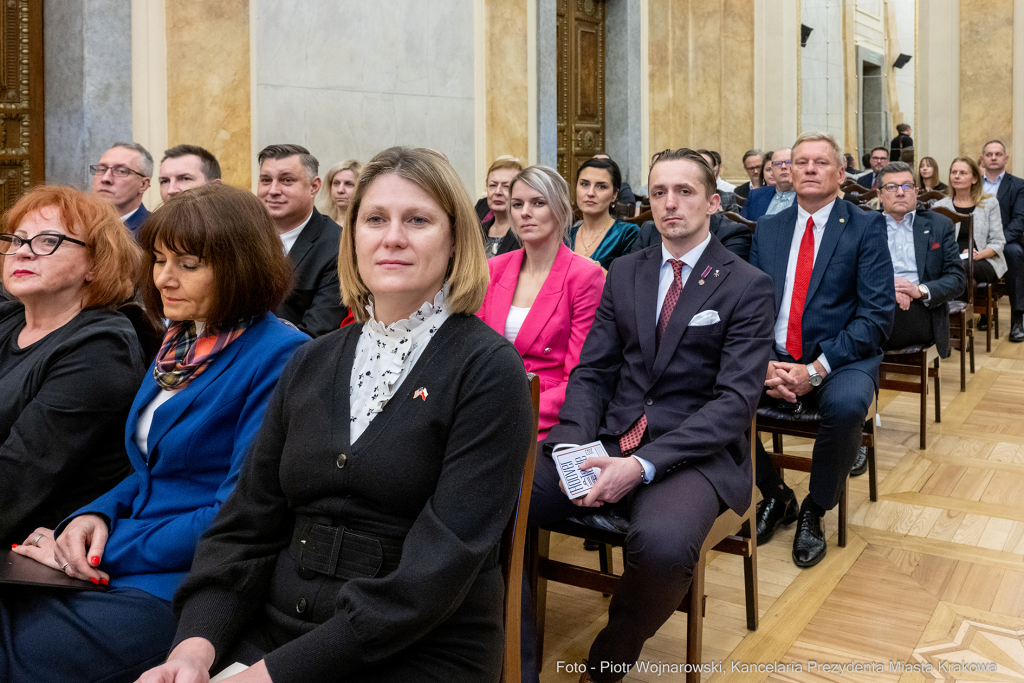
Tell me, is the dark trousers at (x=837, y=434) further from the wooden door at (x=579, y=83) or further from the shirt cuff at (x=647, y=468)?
the wooden door at (x=579, y=83)

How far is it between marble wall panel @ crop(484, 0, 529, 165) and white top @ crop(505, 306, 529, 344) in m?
5.26

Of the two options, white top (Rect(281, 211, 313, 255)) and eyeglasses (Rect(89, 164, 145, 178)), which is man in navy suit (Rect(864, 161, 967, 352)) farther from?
eyeglasses (Rect(89, 164, 145, 178))

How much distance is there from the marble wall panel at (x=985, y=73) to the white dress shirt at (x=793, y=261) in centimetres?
890

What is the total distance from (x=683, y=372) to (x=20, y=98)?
4848 millimetres

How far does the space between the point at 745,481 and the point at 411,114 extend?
542cm

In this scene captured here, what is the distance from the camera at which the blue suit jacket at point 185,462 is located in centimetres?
185

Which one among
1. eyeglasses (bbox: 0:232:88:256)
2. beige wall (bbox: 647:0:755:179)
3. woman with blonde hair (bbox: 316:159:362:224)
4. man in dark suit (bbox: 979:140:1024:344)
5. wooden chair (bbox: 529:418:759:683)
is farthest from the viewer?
beige wall (bbox: 647:0:755:179)

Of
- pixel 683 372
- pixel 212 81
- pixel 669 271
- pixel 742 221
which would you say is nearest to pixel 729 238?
pixel 742 221

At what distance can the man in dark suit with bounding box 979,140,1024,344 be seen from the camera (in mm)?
7473

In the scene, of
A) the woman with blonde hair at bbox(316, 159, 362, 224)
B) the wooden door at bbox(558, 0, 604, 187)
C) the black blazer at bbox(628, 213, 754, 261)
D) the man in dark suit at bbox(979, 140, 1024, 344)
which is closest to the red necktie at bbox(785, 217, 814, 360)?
the black blazer at bbox(628, 213, 754, 261)

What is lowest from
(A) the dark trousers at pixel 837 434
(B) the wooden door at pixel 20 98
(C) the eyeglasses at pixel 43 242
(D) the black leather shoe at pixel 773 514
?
(D) the black leather shoe at pixel 773 514

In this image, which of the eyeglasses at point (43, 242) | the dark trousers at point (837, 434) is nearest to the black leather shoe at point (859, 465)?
the dark trousers at point (837, 434)

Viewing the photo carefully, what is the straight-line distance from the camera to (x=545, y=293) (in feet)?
10.2

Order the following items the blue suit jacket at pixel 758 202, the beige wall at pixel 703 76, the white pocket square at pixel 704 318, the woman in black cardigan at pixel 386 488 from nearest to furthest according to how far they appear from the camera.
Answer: the woman in black cardigan at pixel 386 488 → the white pocket square at pixel 704 318 → the blue suit jacket at pixel 758 202 → the beige wall at pixel 703 76
